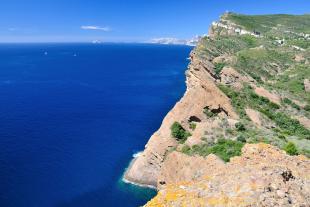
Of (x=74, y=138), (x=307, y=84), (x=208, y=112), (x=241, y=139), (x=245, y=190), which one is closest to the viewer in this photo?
(x=245, y=190)

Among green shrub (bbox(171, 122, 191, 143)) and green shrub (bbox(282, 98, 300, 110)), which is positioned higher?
green shrub (bbox(282, 98, 300, 110))

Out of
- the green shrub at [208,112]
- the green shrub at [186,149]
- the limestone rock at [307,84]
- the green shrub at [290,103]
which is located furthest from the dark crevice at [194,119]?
the limestone rock at [307,84]

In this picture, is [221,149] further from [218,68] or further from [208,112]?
[218,68]

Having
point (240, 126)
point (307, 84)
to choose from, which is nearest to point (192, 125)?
point (240, 126)

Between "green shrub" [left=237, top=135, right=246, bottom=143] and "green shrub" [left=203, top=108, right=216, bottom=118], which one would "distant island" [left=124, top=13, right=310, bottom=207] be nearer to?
"green shrub" [left=237, top=135, right=246, bottom=143]

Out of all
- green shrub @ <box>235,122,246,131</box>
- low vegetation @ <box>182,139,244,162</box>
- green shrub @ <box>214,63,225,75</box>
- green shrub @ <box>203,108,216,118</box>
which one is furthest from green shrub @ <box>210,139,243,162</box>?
green shrub @ <box>214,63,225,75</box>

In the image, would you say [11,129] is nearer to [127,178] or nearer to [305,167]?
[127,178]

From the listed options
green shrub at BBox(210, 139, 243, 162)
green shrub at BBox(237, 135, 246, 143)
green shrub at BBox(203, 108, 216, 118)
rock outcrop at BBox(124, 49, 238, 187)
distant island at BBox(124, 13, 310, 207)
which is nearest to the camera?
distant island at BBox(124, 13, 310, 207)

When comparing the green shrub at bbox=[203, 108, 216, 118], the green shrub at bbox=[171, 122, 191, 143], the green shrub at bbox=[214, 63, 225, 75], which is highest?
the green shrub at bbox=[214, 63, 225, 75]
